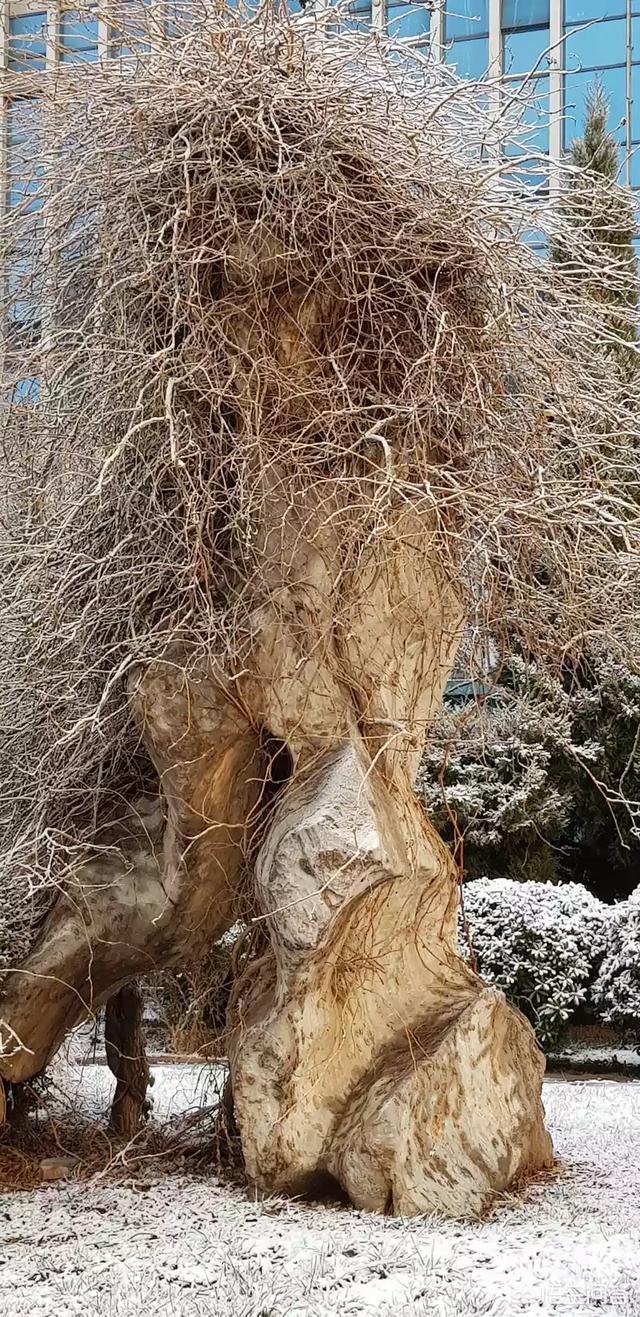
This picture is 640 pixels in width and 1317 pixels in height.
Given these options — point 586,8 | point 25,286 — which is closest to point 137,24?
point 25,286

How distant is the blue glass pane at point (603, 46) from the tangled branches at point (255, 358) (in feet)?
44.3

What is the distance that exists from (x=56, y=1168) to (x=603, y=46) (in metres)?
15.9

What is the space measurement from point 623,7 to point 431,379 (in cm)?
1510

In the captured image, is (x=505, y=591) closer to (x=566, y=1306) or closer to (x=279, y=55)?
(x=279, y=55)

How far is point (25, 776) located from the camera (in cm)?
524

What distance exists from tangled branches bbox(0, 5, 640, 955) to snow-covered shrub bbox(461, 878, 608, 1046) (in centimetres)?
465

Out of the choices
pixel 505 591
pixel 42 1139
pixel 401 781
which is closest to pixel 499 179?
pixel 505 591

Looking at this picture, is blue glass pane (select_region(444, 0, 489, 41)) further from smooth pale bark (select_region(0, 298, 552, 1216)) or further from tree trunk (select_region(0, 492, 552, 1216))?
tree trunk (select_region(0, 492, 552, 1216))

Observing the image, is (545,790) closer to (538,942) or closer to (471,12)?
(538,942)

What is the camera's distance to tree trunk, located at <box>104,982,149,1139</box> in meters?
5.66

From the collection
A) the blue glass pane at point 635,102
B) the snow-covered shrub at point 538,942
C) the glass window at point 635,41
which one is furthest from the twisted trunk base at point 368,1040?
the glass window at point 635,41

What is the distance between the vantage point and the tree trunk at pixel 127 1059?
223 inches

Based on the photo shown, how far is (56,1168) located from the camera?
5.00 metres

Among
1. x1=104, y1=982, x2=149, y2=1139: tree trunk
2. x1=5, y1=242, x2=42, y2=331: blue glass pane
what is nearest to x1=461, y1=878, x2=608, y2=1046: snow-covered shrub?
x1=104, y1=982, x2=149, y2=1139: tree trunk
